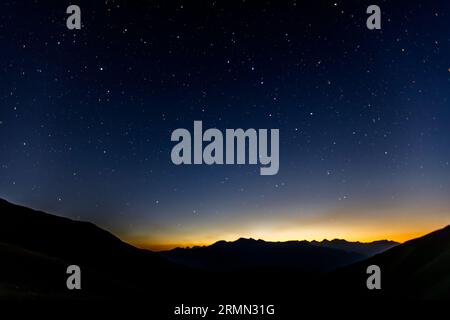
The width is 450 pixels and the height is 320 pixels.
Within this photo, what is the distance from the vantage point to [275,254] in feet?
21.5

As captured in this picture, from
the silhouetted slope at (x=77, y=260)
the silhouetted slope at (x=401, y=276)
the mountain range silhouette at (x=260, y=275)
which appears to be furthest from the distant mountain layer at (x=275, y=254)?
the silhouetted slope at (x=77, y=260)

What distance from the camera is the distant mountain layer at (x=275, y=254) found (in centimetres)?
642

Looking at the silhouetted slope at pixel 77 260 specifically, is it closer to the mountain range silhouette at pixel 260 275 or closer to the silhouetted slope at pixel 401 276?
the mountain range silhouette at pixel 260 275

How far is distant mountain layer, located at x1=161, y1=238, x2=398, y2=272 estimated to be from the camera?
21.1 feet

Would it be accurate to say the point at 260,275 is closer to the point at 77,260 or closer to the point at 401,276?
the point at 401,276

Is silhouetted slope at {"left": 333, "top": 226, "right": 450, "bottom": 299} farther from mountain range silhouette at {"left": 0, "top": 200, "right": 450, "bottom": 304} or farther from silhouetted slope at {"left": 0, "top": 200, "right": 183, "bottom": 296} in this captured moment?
silhouetted slope at {"left": 0, "top": 200, "right": 183, "bottom": 296}

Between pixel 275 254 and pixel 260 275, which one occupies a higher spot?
pixel 275 254

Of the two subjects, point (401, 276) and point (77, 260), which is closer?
point (401, 276)

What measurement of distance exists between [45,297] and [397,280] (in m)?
4.55

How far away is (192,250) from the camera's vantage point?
21.6 ft

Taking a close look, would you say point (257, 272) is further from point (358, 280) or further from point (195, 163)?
point (195, 163)

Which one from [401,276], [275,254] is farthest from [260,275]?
[401,276]
